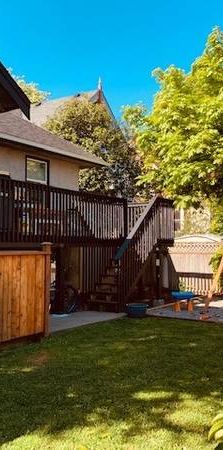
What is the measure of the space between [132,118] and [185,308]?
608cm

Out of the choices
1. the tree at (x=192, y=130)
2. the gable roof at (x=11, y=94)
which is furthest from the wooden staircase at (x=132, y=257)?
the gable roof at (x=11, y=94)

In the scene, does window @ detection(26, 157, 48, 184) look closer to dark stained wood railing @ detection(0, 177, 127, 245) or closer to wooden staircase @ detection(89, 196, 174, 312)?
dark stained wood railing @ detection(0, 177, 127, 245)

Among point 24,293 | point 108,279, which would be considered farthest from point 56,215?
point 24,293

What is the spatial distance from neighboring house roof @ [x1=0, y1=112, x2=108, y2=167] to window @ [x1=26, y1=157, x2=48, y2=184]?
2.27 ft

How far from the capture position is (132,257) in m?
12.5

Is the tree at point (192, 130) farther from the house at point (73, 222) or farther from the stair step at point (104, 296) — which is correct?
the stair step at point (104, 296)

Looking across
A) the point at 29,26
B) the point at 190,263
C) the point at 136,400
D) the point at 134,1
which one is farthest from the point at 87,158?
the point at 29,26

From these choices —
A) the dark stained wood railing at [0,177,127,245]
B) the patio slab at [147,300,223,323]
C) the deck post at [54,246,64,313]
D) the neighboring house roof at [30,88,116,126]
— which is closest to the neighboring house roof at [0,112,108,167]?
the dark stained wood railing at [0,177,127,245]

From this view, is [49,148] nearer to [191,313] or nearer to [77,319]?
[77,319]

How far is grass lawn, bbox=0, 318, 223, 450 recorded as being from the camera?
3963 millimetres

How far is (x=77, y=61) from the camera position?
1257 inches

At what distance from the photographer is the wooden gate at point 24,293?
7469 millimetres

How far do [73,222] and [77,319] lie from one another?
100 inches

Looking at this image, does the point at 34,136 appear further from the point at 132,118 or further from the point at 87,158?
the point at 132,118
